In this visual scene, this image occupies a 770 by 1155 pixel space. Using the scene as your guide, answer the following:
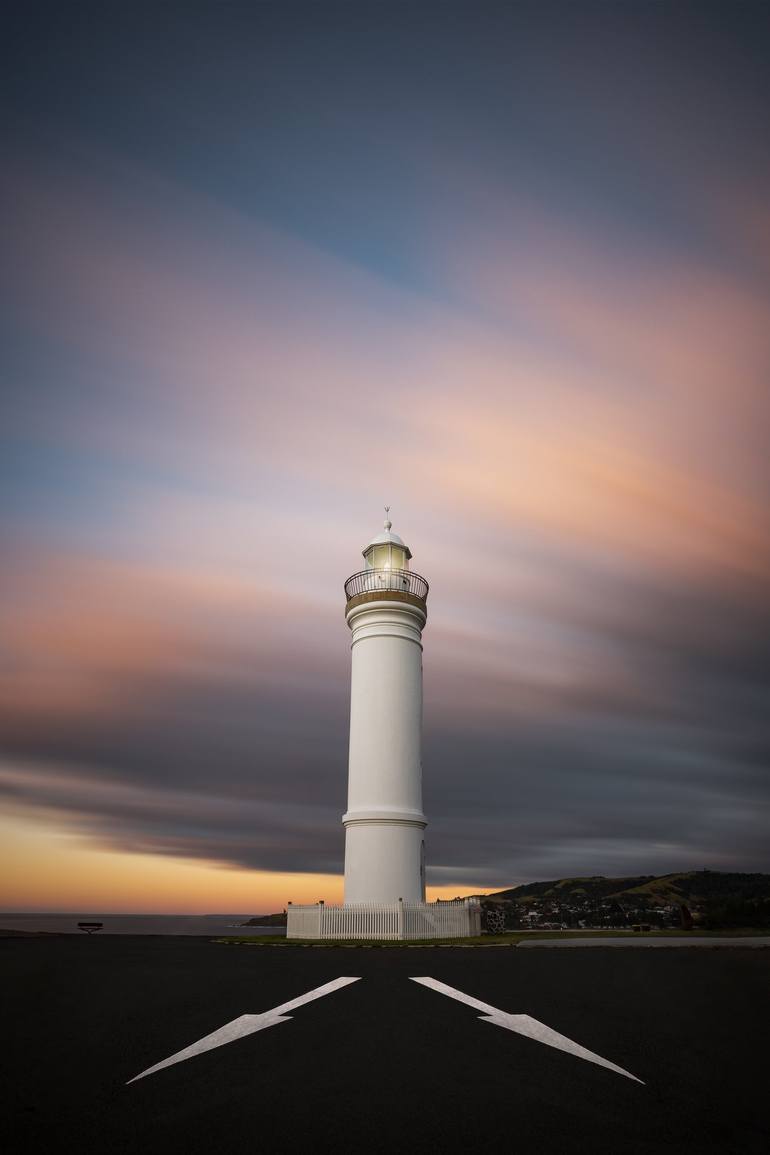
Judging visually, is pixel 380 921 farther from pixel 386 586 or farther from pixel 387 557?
pixel 387 557

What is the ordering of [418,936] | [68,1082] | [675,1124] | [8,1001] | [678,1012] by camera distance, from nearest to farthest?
[675,1124], [68,1082], [678,1012], [8,1001], [418,936]

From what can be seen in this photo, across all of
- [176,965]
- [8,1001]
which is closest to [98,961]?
[176,965]

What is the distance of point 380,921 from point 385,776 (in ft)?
17.2

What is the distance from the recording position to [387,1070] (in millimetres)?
5551

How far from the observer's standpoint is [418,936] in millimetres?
25281

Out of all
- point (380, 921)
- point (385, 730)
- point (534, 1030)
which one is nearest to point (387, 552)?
point (385, 730)

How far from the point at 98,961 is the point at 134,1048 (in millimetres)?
11774

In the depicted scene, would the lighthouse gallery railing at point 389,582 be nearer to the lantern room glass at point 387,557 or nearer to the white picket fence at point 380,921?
the lantern room glass at point 387,557

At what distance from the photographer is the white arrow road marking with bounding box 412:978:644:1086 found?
588 cm

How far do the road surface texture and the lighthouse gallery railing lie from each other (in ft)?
67.1

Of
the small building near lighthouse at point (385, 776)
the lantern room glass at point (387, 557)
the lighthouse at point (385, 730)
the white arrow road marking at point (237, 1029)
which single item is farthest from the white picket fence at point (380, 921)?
the white arrow road marking at point (237, 1029)

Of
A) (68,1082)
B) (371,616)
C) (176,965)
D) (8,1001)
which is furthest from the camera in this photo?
(371,616)

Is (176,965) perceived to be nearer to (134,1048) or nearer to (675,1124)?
(134,1048)

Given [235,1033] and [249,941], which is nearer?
[235,1033]
